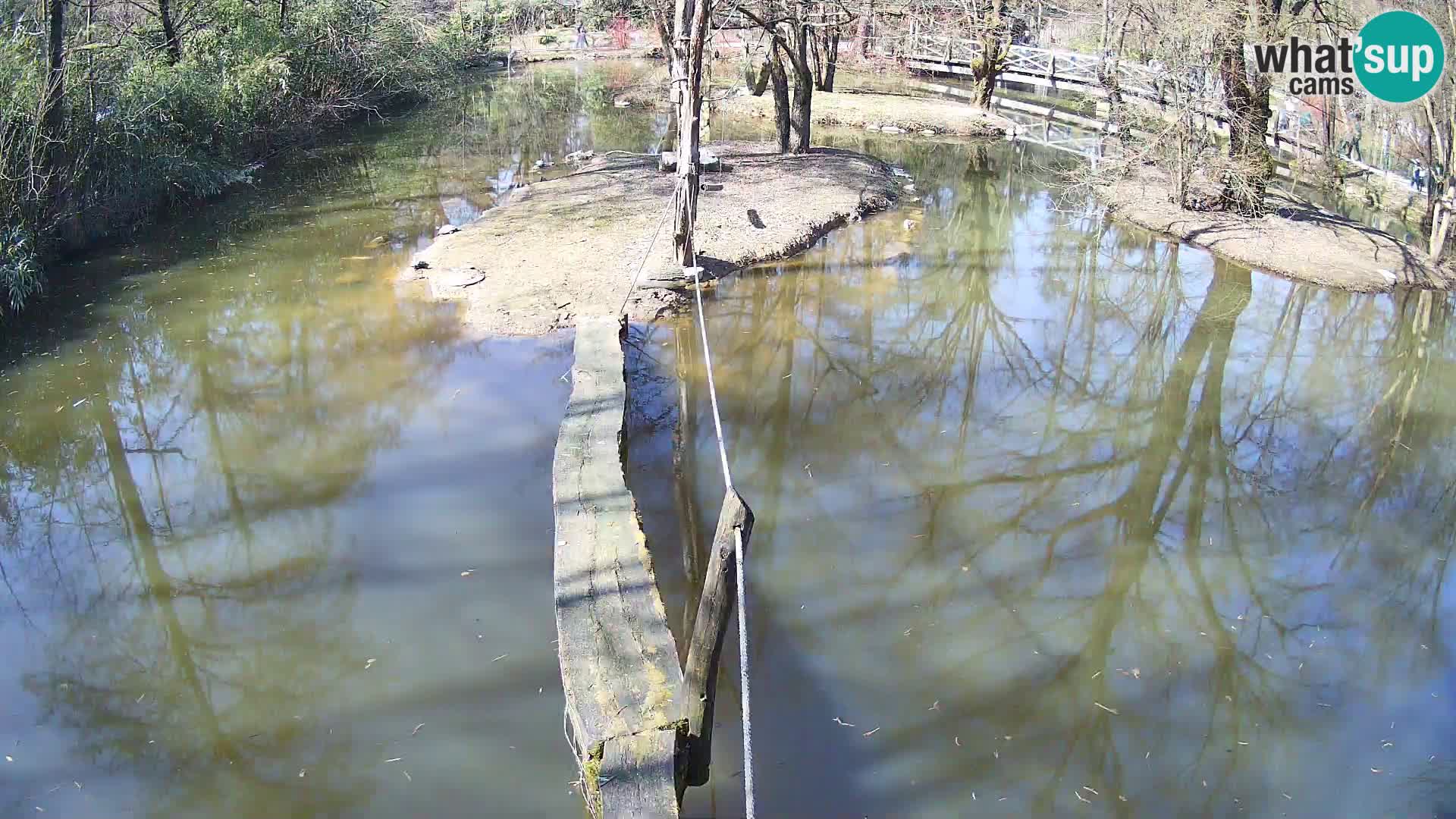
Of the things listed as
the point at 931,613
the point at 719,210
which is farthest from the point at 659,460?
the point at 719,210

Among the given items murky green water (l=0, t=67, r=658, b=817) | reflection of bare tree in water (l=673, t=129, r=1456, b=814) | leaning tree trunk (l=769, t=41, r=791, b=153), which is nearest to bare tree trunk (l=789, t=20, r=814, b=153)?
leaning tree trunk (l=769, t=41, r=791, b=153)

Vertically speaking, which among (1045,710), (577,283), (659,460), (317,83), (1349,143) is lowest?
(1045,710)

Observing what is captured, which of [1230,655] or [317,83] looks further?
[317,83]

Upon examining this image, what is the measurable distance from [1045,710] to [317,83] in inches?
681

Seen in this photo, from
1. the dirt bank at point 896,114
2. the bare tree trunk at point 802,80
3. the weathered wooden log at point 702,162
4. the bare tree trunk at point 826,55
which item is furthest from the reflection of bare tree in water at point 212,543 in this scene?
the dirt bank at point 896,114

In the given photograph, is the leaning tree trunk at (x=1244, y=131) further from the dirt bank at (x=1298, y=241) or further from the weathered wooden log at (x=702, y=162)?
the weathered wooden log at (x=702, y=162)

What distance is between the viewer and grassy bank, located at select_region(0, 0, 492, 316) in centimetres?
936

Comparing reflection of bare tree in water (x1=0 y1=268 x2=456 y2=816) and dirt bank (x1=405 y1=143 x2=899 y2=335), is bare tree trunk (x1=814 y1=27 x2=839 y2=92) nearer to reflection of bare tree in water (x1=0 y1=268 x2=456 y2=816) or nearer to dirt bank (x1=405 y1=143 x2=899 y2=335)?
dirt bank (x1=405 y1=143 x2=899 y2=335)

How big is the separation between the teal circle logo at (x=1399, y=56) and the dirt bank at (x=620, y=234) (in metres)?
5.96

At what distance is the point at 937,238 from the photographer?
1257 cm

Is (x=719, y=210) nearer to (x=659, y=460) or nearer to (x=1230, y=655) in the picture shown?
(x=659, y=460)

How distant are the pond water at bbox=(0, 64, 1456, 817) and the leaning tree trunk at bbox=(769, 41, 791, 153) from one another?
5.40m

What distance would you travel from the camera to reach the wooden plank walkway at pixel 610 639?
3.52 m

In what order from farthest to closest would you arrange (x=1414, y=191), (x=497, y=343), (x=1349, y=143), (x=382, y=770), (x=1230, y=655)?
(x=1349, y=143) → (x=1414, y=191) → (x=497, y=343) → (x=1230, y=655) → (x=382, y=770)
